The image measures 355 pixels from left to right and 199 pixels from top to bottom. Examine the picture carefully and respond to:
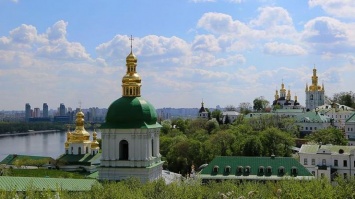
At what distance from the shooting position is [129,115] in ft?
74.5

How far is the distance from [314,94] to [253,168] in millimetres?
67295

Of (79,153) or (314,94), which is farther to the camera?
(314,94)

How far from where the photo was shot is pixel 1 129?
154250mm

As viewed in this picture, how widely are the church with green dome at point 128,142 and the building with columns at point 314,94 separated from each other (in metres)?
77.2

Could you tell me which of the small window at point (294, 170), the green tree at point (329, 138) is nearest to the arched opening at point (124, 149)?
the small window at point (294, 170)

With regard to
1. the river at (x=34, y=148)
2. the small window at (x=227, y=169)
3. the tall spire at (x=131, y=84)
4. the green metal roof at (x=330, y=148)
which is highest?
the tall spire at (x=131, y=84)

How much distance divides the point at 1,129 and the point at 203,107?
82.2 m

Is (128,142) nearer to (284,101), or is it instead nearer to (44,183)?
(44,183)

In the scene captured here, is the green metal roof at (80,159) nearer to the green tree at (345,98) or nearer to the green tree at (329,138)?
the green tree at (329,138)

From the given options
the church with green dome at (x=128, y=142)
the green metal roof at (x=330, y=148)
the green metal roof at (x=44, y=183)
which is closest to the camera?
the green metal roof at (x=44, y=183)

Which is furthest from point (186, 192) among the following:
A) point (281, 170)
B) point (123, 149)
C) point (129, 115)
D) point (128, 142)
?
Answer: point (281, 170)

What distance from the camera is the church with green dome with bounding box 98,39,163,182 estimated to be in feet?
73.6

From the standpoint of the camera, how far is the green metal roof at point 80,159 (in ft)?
128

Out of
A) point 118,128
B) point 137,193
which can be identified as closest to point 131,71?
point 118,128
